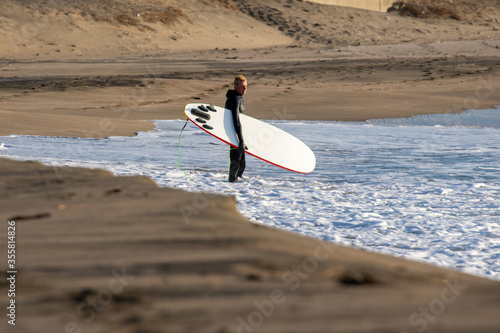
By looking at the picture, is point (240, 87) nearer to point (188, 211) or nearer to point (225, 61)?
point (188, 211)

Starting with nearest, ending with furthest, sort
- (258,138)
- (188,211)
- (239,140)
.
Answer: (188,211) → (239,140) → (258,138)

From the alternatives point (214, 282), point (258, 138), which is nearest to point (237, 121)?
point (258, 138)

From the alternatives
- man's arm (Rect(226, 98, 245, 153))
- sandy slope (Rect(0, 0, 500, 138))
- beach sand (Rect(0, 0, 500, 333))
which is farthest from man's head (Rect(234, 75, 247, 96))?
sandy slope (Rect(0, 0, 500, 138))

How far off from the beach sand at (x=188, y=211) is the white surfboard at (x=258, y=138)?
1882 millimetres

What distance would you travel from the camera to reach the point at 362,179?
7664 millimetres

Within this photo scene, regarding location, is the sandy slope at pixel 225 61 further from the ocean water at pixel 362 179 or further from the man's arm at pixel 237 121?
the man's arm at pixel 237 121

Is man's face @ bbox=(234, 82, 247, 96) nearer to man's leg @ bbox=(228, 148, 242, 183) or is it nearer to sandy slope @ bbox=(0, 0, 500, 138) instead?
man's leg @ bbox=(228, 148, 242, 183)

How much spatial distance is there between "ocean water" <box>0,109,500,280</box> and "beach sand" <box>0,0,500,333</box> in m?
1.03

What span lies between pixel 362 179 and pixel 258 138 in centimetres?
140

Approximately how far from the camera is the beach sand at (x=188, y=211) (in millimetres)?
2688

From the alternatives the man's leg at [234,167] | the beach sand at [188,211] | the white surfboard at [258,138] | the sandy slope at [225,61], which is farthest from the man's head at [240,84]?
the sandy slope at [225,61]

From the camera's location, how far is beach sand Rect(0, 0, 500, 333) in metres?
2.69

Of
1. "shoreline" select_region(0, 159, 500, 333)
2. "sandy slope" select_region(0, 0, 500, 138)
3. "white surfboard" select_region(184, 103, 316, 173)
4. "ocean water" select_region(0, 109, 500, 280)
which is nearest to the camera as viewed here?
"shoreline" select_region(0, 159, 500, 333)

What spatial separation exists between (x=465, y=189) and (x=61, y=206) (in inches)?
173
